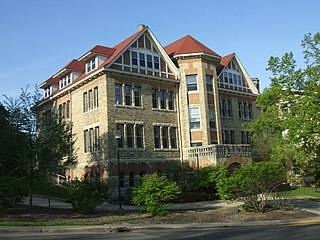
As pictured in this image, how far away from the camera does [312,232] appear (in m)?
Result: 13.1

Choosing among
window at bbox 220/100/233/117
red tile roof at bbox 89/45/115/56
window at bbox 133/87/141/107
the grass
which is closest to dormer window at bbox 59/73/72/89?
red tile roof at bbox 89/45/115/56

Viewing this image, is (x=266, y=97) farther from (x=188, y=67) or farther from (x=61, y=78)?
(x=61, y=78)

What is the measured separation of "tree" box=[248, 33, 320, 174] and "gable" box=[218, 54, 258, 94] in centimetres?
1460

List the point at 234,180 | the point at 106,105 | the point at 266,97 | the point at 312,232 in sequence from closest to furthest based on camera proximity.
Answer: the point at 312,232 < the point at 234,180 < the point at 266,97 < the point at 106,105

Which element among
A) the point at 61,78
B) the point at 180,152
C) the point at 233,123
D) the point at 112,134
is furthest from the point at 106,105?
the point at 233,123

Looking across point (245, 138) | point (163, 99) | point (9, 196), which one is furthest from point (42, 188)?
point (245, 138)

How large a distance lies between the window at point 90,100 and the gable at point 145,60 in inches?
120

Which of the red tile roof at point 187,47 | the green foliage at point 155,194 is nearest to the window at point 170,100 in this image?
the red tile roof at point 187,47

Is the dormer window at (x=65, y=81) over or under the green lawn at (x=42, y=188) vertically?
over

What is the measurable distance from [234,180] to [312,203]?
7.05 meters

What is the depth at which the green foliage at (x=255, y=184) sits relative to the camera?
64.8 feet

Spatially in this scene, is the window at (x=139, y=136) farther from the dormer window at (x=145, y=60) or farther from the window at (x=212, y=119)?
the window at (x=212, y=119)

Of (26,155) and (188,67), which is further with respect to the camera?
(188,67)

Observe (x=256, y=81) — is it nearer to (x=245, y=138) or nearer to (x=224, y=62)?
(x=224, y=62)
